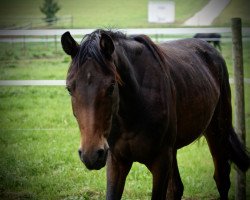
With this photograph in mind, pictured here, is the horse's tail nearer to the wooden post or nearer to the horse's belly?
the wooden post

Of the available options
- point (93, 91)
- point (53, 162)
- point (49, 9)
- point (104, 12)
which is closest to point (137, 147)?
point (93, 91)

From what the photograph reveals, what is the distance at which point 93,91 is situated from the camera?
259 cm

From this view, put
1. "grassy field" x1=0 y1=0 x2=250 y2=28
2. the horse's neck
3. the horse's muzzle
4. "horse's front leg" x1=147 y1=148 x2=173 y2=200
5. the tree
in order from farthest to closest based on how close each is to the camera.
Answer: the tree → "grassy field" x1=0 y1=0 x2=250 y2=28 → "horse's front leg" x1=147 y1=148 x2=173 y2=200 → the horse's neck → the horse's muzzle

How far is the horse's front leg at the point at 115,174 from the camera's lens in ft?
11.3

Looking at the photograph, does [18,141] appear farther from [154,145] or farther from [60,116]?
[154,145]

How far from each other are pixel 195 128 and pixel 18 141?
340cm

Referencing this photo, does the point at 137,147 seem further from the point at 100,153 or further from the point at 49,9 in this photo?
the point at 49,9

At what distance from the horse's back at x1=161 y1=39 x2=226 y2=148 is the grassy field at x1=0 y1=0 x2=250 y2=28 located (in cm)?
2288

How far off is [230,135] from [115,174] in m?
1.84

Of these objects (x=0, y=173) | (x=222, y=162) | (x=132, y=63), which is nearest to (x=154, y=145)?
(x=132, y=63)

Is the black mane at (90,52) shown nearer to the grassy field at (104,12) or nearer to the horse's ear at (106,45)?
the horse's ear at (106,45)

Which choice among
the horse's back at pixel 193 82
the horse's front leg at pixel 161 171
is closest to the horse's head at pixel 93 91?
the horse's front leg at pixel 161 171

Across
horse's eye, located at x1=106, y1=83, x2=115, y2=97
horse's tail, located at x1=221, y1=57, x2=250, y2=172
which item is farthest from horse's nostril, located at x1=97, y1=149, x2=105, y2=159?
horse's tail, located at x1=221, y1=57, x2=250, y2=172

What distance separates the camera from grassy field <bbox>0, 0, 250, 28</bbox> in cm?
2822
